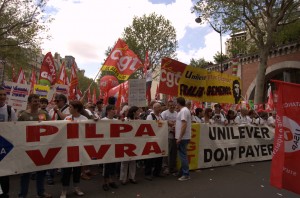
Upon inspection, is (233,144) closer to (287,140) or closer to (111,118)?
(111,118)

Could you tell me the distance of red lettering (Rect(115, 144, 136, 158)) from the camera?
6.57 m

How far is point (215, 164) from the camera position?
8.69 meters

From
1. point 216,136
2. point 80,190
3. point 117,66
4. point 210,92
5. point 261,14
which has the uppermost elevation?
point 261,14

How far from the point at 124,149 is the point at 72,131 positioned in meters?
1.28

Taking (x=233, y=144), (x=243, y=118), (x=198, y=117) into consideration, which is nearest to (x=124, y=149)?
(x=198, y=117)

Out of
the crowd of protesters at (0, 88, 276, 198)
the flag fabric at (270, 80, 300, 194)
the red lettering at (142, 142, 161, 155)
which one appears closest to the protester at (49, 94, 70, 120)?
the crowd of protesters at (0, 88, 276, 198)

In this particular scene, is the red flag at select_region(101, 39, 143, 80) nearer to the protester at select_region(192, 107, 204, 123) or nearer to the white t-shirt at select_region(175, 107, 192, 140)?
the protester at select_region(192, 107, 204, 123)

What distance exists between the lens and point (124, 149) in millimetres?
6684

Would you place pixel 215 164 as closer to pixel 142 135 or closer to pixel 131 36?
pixel 142 135

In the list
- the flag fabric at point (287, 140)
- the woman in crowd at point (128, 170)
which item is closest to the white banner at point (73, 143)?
the woman in crowd at point (128, 170)

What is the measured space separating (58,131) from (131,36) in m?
Answer: 38.2

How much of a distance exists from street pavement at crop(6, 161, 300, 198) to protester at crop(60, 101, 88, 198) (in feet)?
0.72

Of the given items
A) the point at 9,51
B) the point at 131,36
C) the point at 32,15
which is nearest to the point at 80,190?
the point at 32,15

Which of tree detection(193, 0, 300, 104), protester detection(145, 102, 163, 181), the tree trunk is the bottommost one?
protester detection(145, 102, 163, 181)
